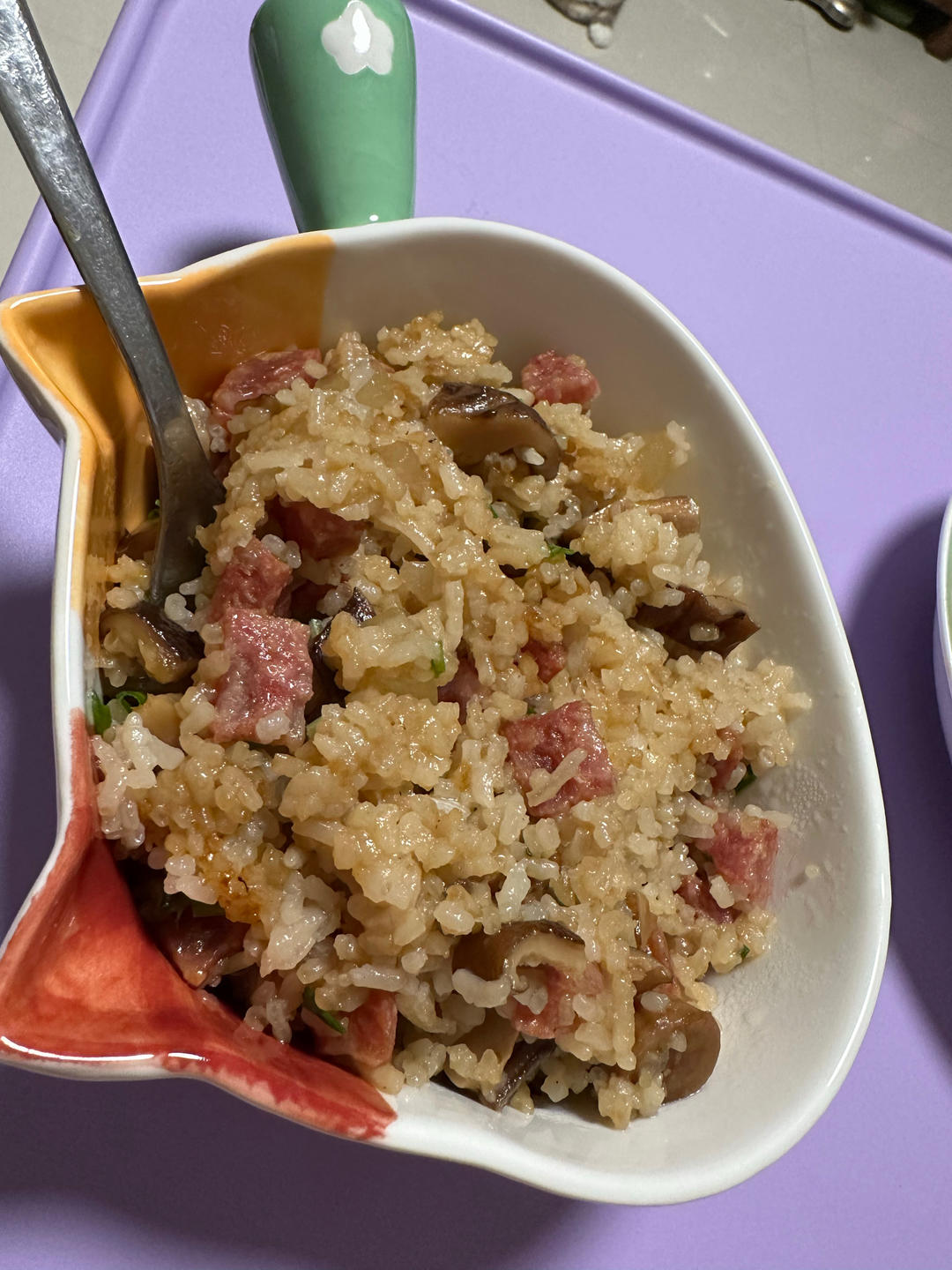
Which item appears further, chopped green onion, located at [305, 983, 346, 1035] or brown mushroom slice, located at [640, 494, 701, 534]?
brown mushroom slice, located at [640, 494, 701, 534]

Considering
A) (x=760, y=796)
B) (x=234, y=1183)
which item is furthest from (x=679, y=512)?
(x=234, y=1183)

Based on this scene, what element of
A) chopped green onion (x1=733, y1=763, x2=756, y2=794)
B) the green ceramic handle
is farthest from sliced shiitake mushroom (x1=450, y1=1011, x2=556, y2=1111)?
the green ceramic handle

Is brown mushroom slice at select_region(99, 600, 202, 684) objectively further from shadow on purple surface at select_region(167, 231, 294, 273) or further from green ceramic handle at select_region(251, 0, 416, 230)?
shadow on purple surface at select_region(167, 231, 294, 273)

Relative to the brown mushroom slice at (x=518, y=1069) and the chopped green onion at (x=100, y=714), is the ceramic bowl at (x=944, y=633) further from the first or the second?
the chopped green onion at (x=100, y=714)

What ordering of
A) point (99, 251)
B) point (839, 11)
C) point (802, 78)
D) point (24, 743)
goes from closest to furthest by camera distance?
point (99, 251) < point (24, 743) < point (802, 78) < point (839, 11)

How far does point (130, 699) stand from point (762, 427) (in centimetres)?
142

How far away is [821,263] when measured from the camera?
2.19 metres

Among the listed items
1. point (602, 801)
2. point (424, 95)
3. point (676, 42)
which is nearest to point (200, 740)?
point (602, 801)

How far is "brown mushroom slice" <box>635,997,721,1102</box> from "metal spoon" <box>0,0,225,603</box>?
0.79 m

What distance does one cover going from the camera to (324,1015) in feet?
3.43

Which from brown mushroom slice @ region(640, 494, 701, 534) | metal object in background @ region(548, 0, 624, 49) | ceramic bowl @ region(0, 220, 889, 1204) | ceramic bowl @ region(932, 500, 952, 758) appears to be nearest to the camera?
ceramic bowl @ region(0, 220, 889, 1204)

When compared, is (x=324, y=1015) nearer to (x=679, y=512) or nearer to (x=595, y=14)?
(x=679, y=512)

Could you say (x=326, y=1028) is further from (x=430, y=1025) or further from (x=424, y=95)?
(x=424, y=95)

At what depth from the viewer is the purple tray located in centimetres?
130
